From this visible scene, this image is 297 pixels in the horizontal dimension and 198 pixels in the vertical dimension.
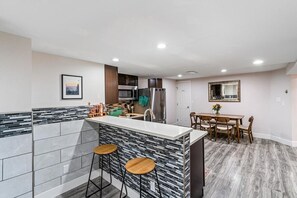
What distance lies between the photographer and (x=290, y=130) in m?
3.92

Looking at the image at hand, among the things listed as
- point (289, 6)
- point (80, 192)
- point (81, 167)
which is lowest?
point (80, 192)

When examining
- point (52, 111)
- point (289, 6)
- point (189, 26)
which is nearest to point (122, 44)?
point (189, 26)

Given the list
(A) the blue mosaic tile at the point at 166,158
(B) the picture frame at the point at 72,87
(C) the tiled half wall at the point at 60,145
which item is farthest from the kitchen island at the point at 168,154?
(B) the picture frame at the point at 72,87

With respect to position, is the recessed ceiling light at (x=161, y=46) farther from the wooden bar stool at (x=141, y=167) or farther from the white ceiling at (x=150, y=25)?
the wooden bar stool at (x=141, y=167)

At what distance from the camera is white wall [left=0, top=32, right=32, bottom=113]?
158cm

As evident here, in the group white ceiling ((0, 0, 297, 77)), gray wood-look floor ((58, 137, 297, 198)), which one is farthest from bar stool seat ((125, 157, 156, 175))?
white ceiling ((0, 0, 297, 77))

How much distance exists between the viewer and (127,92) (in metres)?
4.46

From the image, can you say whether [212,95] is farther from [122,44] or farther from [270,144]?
[122,44]

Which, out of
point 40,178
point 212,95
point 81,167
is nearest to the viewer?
point 40,178

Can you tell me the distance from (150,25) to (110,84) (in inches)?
75.5

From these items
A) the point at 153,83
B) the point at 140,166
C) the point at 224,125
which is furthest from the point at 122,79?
the point at 224,125

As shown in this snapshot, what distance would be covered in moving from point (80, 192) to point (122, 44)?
236cm

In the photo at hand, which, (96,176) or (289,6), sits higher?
(289,6)

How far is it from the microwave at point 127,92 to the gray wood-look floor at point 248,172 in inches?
99.1
